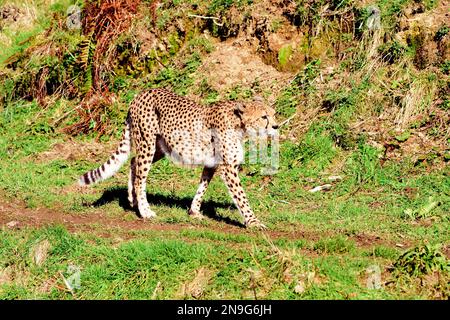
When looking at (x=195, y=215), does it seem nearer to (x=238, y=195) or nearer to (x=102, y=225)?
(x=238, y=195)

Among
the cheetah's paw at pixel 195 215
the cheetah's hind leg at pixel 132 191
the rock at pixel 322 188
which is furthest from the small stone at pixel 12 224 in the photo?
the rock at pixel 322 188

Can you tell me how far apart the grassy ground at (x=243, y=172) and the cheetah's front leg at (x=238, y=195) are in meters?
0.23

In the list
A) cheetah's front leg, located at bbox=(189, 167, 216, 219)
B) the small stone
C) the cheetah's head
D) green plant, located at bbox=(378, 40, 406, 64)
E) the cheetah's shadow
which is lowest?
the cheetah's shadow

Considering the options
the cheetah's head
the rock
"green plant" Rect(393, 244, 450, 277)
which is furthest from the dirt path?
the rock

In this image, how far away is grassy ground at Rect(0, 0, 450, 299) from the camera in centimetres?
776

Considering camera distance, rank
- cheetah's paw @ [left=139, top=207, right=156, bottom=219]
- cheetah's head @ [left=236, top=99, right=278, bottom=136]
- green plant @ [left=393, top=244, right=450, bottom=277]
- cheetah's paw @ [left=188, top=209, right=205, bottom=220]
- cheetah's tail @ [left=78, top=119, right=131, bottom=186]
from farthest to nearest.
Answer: cheetah's tail @ [left=78, top=119, right=131, bottom=186]
cheetah's paw @ [left=139, top=207, right=156, bottom=219]
cheetah's paw @ [left=188, top=209, right=205, bottom=220]
cheetah's head @ [left=236, top=99, right=278, bottom=136]
green plant @ [left=393, top=244, right=450, bottom=277]

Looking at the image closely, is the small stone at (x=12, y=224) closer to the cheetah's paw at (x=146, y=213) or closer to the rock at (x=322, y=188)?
the cheetah's paw at (x=146, y=213)

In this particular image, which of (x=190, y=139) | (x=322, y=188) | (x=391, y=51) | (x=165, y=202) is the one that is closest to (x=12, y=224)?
(x=165, y=202)

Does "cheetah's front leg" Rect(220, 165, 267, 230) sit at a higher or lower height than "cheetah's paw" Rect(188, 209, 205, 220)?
higher

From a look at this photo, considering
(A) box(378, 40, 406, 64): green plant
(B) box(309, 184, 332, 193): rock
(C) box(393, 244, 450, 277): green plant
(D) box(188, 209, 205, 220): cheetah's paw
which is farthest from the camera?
(A) box(378, 40, 406, 64): green plant

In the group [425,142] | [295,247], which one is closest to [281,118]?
[425,142]

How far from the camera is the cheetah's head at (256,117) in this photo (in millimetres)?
9602

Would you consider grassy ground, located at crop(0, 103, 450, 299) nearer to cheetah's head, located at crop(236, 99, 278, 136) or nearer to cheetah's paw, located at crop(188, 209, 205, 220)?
cheetah's paw, located at crop(188, 209, 205, 220)

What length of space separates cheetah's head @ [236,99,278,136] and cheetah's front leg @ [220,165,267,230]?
554 millimetres
